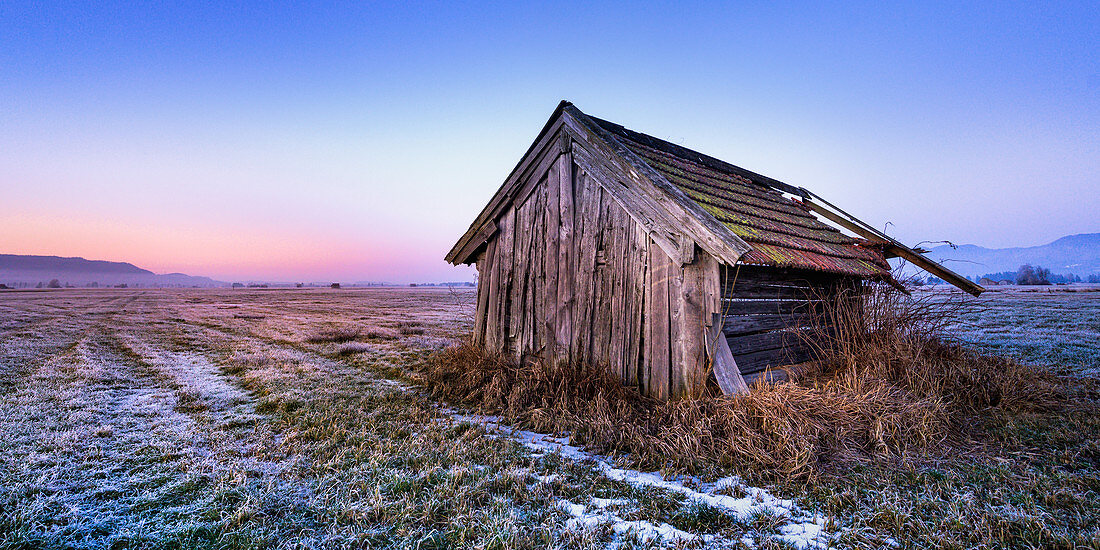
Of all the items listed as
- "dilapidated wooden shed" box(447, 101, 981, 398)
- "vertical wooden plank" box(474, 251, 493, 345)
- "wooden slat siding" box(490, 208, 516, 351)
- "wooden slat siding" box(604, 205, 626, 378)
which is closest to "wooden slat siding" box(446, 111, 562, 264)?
"dilapidated wooden shed" box(447, 101, 981, 398)

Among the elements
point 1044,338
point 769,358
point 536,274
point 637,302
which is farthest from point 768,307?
point 1044,338

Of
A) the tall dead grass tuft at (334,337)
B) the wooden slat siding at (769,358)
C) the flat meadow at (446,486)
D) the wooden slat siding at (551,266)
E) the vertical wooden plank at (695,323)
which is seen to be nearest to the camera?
the flat meadow at (446,486)

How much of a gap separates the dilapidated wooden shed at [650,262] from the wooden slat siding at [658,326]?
0.05ft

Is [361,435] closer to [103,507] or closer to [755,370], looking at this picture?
[103,507]

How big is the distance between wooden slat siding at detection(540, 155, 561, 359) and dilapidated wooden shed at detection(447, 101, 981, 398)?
0.8 inches

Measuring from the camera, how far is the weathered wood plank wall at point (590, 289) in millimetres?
5688

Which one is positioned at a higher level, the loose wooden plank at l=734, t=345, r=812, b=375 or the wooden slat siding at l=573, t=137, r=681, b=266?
the wooden slat siding at l=573, t=137, r=681, b=266

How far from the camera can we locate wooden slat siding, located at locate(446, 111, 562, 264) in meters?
7.53

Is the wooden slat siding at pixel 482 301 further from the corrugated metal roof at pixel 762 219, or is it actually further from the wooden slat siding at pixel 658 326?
the wooden slat siding at pixel 658 326

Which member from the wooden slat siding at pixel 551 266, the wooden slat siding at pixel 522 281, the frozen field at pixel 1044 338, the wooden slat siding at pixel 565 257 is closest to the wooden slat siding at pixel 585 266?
the wooden slat siding at pixel 565 257

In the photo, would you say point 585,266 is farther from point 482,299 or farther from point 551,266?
point 482,299

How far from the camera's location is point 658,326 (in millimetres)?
5965

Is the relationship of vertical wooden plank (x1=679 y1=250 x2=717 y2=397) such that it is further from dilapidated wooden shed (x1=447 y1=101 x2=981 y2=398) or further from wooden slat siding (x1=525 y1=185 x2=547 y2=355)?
wooden slat siding (x1=525 y1=185 x2=547 y2=355)

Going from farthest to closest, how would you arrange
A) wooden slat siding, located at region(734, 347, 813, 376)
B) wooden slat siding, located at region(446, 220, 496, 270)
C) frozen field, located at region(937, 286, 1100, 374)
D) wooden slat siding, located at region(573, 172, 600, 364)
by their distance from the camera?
frozen field, located at region(937, 286, 1100, 374) → wooden slat siding, located at region(446, 220, 496, 270) → wooden slat siding, located at region(573, 172, 600, 364) → wooden slat siding, located at region(734, 347, 813, 376)
